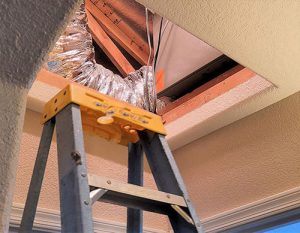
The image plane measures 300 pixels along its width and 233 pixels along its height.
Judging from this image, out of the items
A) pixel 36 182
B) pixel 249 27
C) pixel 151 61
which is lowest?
pixel 36 182

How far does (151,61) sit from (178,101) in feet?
1.54

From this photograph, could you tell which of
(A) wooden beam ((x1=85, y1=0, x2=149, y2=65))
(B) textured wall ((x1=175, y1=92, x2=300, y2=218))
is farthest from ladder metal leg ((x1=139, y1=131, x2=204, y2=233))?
(A) wooden beam ((x1=85, y1=0, x2=149, y2=65))

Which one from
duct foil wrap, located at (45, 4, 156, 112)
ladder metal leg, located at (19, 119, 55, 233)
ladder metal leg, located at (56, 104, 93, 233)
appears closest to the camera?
ladder metal leg, located at (56, 104, 93, 233)

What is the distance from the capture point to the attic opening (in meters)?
2.09

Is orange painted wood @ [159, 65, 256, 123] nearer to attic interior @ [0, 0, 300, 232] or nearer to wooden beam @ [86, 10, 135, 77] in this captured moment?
attic interior @ [0, 0, 300, 232]

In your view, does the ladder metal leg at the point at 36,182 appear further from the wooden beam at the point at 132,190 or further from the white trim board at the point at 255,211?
the white trim board at the point at 255,211

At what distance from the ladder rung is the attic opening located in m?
0.91

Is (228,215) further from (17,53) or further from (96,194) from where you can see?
(17,53)

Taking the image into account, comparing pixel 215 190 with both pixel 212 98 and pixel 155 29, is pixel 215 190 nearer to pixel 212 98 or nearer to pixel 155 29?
pixel 212 98

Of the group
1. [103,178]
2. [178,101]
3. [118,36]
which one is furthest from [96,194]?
[118,36]

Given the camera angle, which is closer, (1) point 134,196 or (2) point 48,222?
(1) point 134,196

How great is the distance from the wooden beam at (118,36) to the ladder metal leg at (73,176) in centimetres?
170

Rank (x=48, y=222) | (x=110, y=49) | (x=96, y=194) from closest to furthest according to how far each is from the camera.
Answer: (x=96, y=194) → (x=48, y=222) → (x=110, y=49)

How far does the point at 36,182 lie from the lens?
3.69 feet
